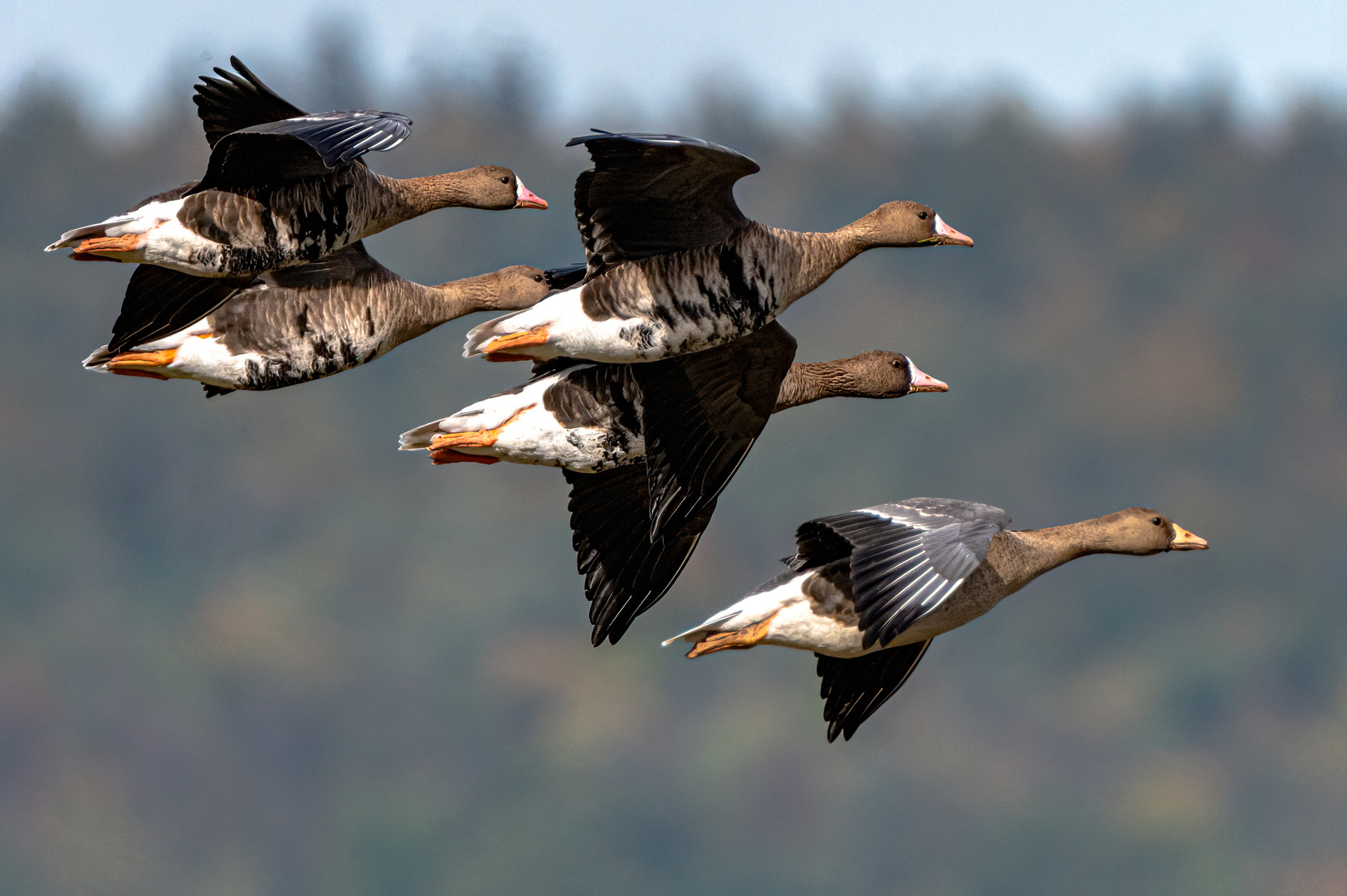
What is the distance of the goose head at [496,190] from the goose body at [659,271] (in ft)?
4.50

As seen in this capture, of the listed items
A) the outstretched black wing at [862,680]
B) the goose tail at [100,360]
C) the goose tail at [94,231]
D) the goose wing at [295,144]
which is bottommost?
the outstretched black wing at [862,680]

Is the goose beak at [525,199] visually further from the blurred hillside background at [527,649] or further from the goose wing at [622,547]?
the blurred hillside background at [527,649]

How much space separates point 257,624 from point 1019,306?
175 ft

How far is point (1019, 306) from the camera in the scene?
136 m

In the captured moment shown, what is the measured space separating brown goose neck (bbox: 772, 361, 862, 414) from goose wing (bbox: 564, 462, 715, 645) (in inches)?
39.1

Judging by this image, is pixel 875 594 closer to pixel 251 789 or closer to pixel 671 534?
pixel 671 534

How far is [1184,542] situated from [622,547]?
385 cm

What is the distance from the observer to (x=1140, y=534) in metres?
13.8

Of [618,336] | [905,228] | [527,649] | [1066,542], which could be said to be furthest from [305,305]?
[527,649]

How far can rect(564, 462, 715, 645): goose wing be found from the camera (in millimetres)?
14336

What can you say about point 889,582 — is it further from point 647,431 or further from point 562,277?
point 562,277

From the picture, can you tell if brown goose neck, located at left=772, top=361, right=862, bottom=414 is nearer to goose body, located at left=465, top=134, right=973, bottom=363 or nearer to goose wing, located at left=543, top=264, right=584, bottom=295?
goose body, located at left=465, top=134, right=973, bottom=363

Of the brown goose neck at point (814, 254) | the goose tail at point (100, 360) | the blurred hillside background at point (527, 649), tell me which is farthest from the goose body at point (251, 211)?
the blurred hillside background at point (527, 649)

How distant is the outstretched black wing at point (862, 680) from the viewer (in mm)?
13492
